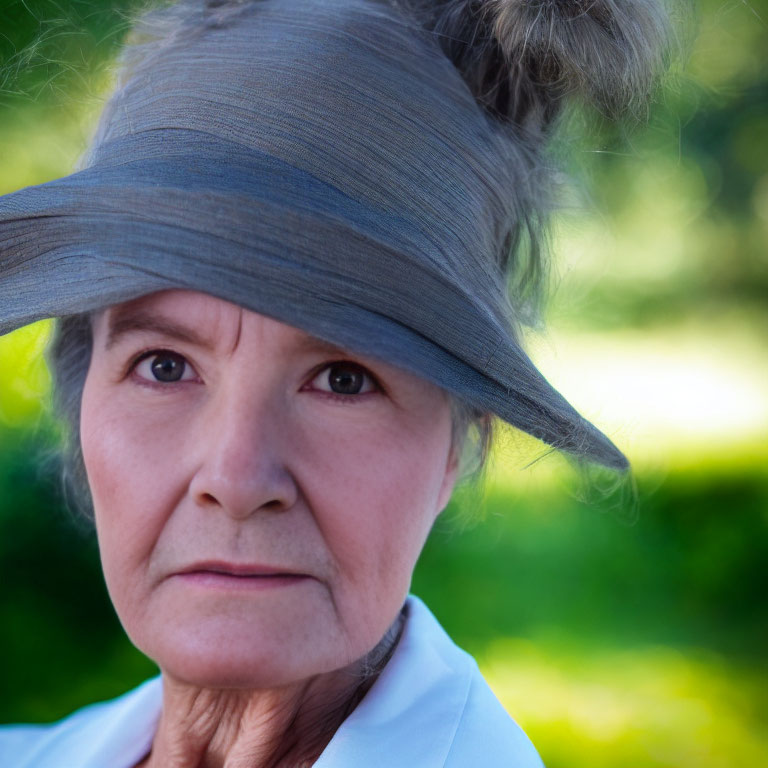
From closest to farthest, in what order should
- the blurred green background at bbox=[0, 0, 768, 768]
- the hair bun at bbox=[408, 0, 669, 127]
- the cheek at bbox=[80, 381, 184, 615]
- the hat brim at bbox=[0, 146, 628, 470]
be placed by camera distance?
the hat brim at bbox=[0, 146, 628, 470] < the cheek at bbox=[80, 381, 184, 615] < the hair bun at bbox=[408, 0, 669, 127] < the blurred green background at bbox=[0, 0, 768, 768]

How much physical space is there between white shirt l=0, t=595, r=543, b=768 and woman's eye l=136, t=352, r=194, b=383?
0.54 meters

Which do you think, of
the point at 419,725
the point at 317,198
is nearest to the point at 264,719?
the point at 419,725

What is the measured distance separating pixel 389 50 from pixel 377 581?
2.39ft

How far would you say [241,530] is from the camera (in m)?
1.25

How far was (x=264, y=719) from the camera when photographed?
1465 millimetres

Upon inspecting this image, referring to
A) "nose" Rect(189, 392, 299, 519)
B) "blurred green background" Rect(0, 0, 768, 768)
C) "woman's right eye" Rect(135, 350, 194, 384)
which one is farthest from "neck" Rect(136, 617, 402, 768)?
"blurred green background" Rect(0, 0, 768, 768)

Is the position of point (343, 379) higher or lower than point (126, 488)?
higher

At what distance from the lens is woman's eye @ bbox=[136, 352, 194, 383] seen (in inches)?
53.2

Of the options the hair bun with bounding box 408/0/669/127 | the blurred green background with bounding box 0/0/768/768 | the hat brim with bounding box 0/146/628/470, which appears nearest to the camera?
the hat brim with bounding box 0/146/628/470

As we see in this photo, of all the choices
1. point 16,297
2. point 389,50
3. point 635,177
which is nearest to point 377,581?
point 16,297

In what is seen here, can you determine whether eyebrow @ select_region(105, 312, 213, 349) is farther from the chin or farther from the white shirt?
the white shirt

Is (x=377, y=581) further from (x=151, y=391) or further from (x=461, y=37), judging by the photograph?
(x=461, y=37)

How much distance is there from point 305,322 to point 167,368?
260 mm

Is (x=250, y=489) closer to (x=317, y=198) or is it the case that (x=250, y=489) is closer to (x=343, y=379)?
(x=343, y=379)
